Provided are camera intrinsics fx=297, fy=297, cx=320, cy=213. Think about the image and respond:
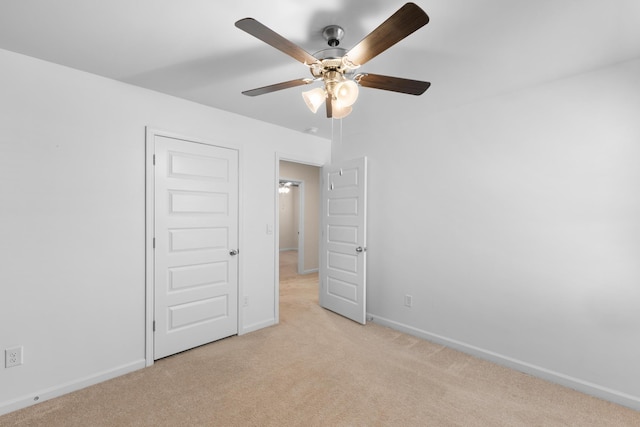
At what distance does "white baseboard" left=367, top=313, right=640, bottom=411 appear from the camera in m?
2.13

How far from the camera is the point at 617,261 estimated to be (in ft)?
7.11

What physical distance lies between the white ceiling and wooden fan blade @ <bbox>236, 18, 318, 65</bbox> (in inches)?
10.1

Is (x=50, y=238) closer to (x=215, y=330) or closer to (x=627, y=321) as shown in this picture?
(x=215, y=330)

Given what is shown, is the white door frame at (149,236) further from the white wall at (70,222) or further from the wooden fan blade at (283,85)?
the wooden fan blade at (283,85)

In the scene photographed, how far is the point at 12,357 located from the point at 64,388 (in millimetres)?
412

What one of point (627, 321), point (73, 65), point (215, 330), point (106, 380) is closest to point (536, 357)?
point (627, 321)

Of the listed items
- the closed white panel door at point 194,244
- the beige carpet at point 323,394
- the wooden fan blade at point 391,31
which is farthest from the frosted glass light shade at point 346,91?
the beige carpet at point 323,394

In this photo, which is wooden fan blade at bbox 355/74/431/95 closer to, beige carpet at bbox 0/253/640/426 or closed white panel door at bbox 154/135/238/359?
closed white panel door at bbox 154/135/238/359

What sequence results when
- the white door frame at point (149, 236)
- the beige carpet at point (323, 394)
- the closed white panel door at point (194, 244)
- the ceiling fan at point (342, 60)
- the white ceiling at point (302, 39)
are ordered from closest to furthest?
the ceiling fan at point (342, 60), the white ceiling at point (302, 39), the beige carpet at point (323, 394), the white door frame at point (149, 236), the closed white panel door at point (194, 244)

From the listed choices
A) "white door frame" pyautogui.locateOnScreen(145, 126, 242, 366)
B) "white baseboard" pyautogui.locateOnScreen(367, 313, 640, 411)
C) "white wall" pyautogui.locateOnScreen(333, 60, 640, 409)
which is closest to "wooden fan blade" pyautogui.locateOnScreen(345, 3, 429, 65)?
"white wall" pyautogui.locateOnScreen(333, 60, 640, 409)

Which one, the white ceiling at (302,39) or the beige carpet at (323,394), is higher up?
the white ceiling at (302,39)

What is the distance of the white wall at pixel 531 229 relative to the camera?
216 centimetres

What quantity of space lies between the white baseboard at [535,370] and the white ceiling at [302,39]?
238cm

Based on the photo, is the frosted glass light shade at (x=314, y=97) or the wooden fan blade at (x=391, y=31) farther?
the frosted glass light shade at (x=314, y=97)
